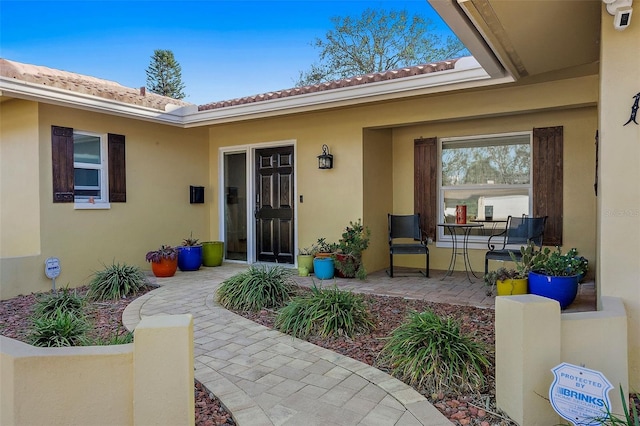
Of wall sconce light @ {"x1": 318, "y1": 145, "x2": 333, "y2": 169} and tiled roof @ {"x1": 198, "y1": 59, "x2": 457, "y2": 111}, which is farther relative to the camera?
wall sconce light @ {"x1": 318, "y1": 145, "x2": 333, "y2": 169}

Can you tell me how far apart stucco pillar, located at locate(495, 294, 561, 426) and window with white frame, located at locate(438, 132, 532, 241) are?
13.5 ft

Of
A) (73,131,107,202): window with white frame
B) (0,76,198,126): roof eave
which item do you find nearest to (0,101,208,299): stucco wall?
(73,131,107,202): window with white frame

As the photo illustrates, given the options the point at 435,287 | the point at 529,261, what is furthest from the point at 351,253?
the point at 529,261

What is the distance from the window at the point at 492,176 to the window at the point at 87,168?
4.67m

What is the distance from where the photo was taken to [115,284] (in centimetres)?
491

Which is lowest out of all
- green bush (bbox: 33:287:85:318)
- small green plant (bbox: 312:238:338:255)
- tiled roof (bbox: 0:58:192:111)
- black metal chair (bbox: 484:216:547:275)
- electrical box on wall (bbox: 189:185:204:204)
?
green bush (bbox: 33:287:85:318)

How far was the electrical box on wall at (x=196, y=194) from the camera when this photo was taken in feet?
24.1

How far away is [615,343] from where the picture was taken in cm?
212

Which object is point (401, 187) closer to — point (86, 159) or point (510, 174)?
point (510, 174)

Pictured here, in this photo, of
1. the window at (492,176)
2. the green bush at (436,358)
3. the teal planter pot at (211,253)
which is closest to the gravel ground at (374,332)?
the green bush at (436,358)

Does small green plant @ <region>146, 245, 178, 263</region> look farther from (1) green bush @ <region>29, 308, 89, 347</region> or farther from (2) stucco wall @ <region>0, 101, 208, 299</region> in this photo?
(1) green bush @ <region>29, 308, 89, 347</region>

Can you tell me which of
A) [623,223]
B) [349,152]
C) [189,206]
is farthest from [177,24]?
[623,223]

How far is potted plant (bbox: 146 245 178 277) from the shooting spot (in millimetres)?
6008

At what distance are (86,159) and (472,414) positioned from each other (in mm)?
6004
